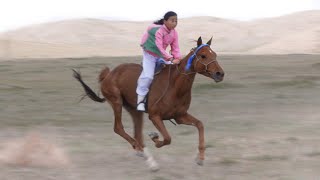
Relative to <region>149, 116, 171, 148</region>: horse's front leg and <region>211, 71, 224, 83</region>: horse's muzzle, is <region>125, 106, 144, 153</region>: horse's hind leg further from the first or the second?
<region>211, 71, 224, 83</region>: horse's muzzle

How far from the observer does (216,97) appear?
1772 cm

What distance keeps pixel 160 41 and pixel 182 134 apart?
3.98 metres

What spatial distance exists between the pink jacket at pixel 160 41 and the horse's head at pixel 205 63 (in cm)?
40

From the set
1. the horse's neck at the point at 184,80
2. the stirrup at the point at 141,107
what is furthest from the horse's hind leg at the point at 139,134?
the horse's neck at the point at 184,80

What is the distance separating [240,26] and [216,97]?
260ft

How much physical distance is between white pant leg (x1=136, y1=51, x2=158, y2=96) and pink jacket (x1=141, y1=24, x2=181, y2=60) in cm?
9

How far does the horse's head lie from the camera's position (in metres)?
8.16

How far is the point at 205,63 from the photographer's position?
828 centimetres

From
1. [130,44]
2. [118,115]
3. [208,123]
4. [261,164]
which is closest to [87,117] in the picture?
[208,123]

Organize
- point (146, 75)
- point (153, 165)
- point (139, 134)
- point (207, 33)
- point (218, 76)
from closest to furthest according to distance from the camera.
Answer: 1. point (218, 76)
2. point (153, 165)
3. point (146, 75)
4. point (139, 134)
5. point (207, 33)

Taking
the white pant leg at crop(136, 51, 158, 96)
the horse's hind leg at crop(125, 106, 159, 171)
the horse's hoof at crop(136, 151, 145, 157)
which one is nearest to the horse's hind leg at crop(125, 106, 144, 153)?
the horse's hind leg at crop(125, 106, 159, 171)

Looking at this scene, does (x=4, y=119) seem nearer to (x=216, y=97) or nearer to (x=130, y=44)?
(x=216, y=97)

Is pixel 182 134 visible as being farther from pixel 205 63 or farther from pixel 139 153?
pixel 205 63

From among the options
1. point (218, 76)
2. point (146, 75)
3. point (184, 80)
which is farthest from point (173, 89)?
point (218, 76)
